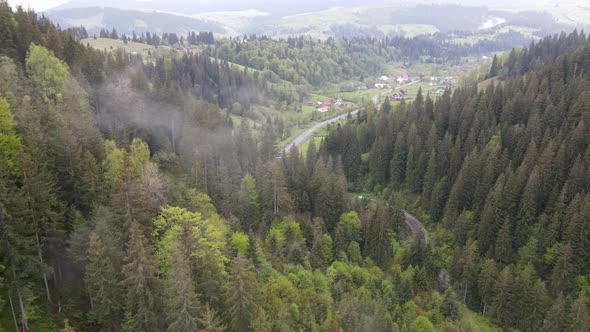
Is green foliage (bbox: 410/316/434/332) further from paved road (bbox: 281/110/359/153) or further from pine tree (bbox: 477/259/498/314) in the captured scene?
paved road (bbox: 281/110/359/153)

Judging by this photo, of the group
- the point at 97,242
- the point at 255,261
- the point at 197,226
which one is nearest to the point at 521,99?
the point at 255,261

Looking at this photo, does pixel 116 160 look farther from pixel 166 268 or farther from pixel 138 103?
pixel 138 103

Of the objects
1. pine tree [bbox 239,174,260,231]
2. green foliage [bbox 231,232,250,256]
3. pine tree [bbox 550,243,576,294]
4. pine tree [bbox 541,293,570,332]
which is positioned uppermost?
green foliage [bbox 231,232,250,256]

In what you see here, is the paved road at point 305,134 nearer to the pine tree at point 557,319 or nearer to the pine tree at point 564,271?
the pine tree at point 564,271

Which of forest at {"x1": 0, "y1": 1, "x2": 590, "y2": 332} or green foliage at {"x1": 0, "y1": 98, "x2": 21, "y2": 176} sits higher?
green foliage at {"x1": 0, "y1": 98, "x2": 21, "y2": 176}

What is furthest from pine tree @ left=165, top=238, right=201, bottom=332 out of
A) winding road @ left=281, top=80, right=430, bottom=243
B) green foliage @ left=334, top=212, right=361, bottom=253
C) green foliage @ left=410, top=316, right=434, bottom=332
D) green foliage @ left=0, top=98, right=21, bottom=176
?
winding road @ left=281, top=80, right=430, bottom=243

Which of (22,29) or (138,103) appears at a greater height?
(22,29)

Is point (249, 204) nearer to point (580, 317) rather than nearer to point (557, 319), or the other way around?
point (557, 319)
